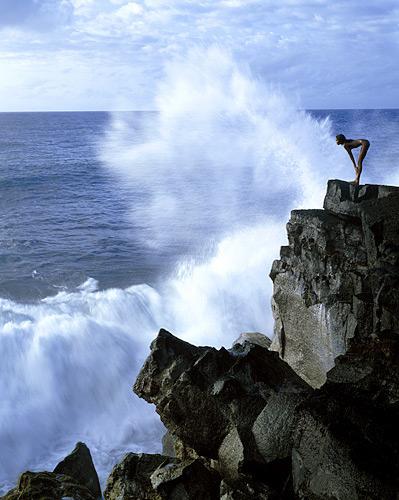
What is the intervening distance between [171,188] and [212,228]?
38.7 ft

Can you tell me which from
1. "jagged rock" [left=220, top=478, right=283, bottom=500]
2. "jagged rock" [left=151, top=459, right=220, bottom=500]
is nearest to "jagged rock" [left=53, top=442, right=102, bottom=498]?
"jagged rock" [left=151, top=459, right=220, bottom=500]

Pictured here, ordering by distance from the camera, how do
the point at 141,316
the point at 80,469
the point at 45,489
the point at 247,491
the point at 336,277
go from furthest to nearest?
1. the point at 141,316
2. the point at 336,277
3. the point at 80,469
4. the point at 45,489
5. the point at 247,491

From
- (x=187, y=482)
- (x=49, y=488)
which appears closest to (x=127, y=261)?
(x=49, y=488)

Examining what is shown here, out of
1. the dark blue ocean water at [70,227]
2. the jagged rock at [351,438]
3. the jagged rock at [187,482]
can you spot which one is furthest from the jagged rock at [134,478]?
the dark blue ocean water at [70,227]

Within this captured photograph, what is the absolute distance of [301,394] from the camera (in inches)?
280

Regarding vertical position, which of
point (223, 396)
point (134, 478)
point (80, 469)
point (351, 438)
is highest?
point (223, 396)

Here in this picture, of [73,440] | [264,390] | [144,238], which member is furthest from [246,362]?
[144,238]

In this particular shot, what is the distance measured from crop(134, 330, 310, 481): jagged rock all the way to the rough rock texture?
4.54ft

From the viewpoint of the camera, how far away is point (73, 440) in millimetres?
13531

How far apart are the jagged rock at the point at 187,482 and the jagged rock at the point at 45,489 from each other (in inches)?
58.3

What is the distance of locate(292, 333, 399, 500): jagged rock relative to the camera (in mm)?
5641

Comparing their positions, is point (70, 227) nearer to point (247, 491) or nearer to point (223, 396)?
point (223, 396)

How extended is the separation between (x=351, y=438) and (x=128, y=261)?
21.2 meters

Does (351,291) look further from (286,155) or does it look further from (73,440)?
(286,155)
